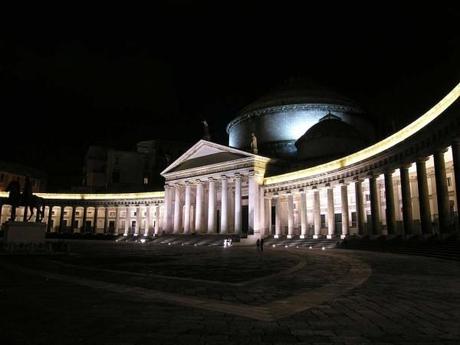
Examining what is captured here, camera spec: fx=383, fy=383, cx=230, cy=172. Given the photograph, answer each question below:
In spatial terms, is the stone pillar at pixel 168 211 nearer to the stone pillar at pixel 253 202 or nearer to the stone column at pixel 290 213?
the stone pillar at pixel 253 202

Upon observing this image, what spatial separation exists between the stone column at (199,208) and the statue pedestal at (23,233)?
2852 centimetres

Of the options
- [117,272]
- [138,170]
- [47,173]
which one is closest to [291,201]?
[117,272]

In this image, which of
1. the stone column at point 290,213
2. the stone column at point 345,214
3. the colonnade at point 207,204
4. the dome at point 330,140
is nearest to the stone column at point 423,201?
the stone column at point 345,214

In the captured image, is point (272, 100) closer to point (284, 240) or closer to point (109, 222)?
point (284, 240)

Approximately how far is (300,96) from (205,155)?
2303 cm

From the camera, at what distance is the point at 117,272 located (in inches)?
628

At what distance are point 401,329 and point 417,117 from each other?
26.8 meters

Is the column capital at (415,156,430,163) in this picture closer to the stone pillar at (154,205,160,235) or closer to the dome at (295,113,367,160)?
the dome at (295,113,367,160)

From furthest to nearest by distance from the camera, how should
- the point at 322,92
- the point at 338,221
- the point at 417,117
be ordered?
the point at 322,92
the point at 338,221
the point at 417,117

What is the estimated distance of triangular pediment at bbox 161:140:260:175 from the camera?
54.9 meters

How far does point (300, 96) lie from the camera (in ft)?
230

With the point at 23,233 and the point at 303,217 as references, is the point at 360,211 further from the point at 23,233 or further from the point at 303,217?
the point at 23,233

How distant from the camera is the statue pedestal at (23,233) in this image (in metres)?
29.5

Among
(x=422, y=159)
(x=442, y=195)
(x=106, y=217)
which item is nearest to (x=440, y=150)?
(x=422, y=159)
